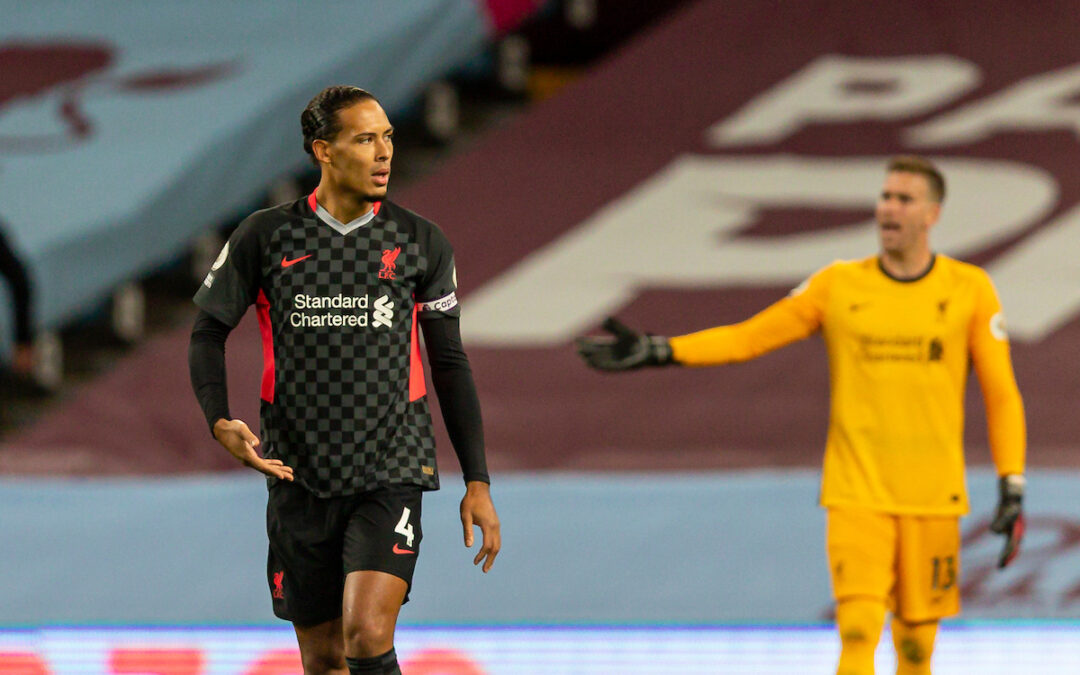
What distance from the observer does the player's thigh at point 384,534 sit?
350 cm

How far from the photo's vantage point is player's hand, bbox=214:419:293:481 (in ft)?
10.7

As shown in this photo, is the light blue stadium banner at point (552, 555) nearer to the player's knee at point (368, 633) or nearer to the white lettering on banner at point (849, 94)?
the player's knee at point (368, 633)

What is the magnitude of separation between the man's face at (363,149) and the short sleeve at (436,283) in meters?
0.20

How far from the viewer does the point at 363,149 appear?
3500mm

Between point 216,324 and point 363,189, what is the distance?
474 mm

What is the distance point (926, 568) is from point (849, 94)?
6046 millimetres

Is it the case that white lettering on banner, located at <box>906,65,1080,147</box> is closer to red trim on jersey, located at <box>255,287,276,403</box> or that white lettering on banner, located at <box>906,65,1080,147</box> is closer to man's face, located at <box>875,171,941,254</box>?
man's face, located at <box>875,171,941,254</box>

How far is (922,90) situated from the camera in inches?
395

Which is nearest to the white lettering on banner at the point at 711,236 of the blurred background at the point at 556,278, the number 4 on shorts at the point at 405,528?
the blurred background at the point at 556,278

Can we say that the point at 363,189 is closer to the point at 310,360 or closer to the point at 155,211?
the point at 310,360

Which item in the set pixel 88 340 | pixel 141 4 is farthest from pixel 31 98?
pixel 88 340

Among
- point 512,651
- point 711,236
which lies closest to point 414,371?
point 512,651

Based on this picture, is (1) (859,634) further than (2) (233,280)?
Yes

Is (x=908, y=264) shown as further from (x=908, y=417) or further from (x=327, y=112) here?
(x=327, y=112)
